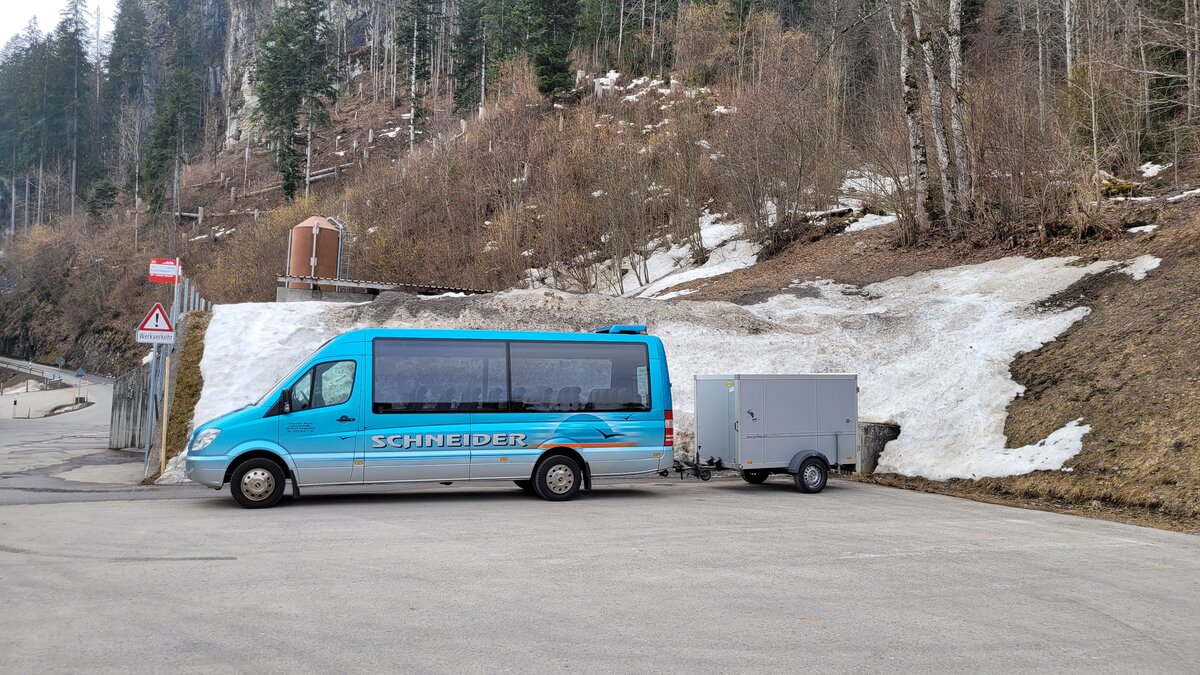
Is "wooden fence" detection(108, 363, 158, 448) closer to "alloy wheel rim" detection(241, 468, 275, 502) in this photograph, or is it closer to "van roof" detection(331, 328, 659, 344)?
"alloy wheel rim" detection(241, 468, 275, 502)

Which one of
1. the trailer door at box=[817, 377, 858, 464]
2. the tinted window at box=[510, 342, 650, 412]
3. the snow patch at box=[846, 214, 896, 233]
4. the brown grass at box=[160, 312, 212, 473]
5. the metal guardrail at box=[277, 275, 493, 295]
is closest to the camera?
the tinted window at box=[510, 342, 650, 412]

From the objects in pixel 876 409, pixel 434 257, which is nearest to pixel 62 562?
→ pixel 876 409

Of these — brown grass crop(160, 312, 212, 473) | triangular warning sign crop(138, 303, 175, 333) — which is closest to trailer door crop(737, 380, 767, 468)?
brown grass crop(160, 312, 212, 473)

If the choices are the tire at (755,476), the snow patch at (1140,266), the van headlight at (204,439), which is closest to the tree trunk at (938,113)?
the snow patch at (1140,266)

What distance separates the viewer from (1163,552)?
31.0 ft

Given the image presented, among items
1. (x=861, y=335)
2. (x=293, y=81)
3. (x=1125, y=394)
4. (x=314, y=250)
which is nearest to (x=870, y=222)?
(x=861, y=335)

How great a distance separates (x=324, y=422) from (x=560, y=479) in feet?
11.4

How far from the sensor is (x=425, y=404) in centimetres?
1277

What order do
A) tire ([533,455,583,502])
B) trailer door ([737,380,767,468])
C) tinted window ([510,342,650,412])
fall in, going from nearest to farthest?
tire ([533,455,583,502]) → tinted window ([510,342,650,412]) → trailer door ([737,380,767,468])

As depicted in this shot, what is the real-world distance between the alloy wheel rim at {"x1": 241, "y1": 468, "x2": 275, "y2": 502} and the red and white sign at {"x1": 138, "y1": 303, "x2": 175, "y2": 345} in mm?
5249

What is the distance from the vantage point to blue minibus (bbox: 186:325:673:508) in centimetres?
1211

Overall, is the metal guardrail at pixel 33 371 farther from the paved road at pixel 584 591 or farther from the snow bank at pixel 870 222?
the paved road at pixel 584 591

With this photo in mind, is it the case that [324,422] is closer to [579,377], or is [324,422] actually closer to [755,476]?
[579,377]

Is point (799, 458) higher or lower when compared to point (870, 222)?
lower
